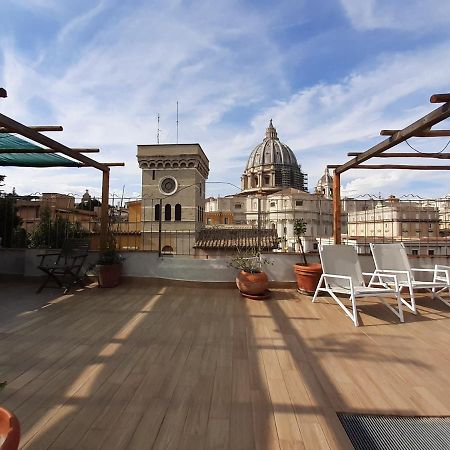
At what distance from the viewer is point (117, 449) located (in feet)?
4.46

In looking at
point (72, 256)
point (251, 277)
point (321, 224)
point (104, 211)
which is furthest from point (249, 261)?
point (72, 256)

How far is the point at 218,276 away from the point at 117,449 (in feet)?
12.3

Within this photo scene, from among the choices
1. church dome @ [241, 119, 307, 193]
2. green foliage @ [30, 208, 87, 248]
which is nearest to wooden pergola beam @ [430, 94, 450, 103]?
green foliage @ [30, 208, 87, 248]

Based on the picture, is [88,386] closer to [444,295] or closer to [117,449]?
[117,449]

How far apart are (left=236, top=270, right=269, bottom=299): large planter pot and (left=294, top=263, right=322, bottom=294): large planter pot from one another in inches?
25.4

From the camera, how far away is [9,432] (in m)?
0.88

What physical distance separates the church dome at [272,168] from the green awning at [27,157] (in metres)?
58.8

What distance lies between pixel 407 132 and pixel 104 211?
4920 mm

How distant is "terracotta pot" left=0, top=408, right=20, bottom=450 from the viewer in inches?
33.4

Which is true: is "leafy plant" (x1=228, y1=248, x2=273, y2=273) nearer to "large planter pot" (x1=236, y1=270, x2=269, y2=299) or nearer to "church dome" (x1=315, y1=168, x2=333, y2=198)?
"large planter pot" (x1=236, y1=270, x2=269, y2=299)

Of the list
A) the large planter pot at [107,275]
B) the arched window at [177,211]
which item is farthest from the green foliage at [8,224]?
the arched window at [177,211]

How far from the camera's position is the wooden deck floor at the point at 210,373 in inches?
59.0

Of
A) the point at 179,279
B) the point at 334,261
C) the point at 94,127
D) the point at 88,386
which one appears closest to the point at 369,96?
the point at 334,261

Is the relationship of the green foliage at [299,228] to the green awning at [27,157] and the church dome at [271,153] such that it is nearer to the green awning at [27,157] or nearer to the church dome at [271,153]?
the green awning at [27,157]
